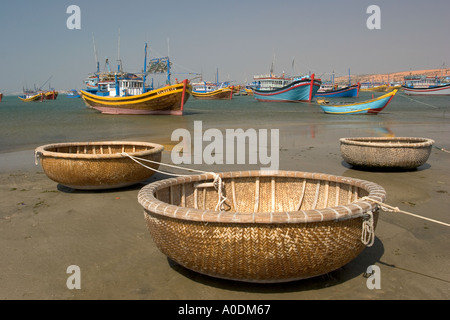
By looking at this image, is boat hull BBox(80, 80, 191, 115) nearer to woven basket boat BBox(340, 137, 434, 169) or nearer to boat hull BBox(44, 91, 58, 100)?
woven basket boat BBox(340, 137, 434, 169)

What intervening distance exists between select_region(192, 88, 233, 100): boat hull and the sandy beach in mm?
64779

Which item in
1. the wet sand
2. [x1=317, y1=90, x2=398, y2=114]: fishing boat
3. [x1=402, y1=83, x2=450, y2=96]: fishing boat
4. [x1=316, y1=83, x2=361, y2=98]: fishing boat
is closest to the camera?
the wet sand

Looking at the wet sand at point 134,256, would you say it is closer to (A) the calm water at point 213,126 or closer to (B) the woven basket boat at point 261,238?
(B) the woven basket boat at point 261,238

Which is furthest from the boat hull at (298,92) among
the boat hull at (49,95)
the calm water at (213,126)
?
the boat hull at (49,95)

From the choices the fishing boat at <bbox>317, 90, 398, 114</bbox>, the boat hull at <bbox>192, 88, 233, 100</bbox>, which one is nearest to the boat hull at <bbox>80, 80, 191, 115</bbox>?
the fishing boat at <bbox>317, 90, 398, 114</bbox>

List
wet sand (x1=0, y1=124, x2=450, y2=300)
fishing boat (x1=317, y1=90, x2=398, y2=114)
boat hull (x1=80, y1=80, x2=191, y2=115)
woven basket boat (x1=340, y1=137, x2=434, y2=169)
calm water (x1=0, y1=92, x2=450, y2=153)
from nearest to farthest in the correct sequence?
wet sand (x1=0, y1=124, x2=450, y2=300) < woven basket boat (x1=340, y1=137, x2=434, y2=169) < calm water (x1=0, y1=92, x2=450, y2=153) < fishing boat (x1=317, y1=90, x2=398, y2=114) < boat hull (x1=80, y1=80, x2=191, y2=115)

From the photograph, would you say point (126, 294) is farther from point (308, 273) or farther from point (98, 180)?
point (98, 180)

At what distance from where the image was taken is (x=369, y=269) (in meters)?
3.25

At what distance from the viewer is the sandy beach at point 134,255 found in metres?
2.90

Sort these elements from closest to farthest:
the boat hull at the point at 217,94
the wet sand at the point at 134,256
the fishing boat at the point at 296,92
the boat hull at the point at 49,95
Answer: the wet sand at the point at 134,256
the fishing boat at the point at 296,92
the boat hull at the point at 217,94
the boat hull at the point at 49,95

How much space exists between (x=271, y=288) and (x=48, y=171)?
4.25 m

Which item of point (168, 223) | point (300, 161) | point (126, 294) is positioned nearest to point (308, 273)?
point (168, 223)

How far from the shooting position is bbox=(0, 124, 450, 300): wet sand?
290 cm
